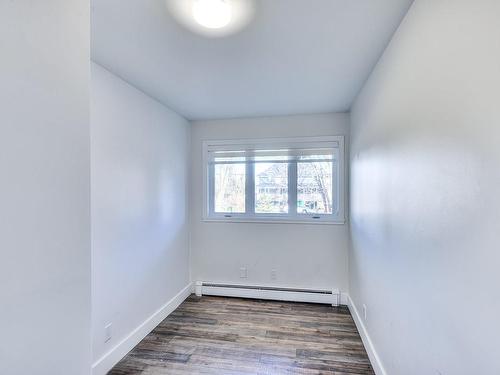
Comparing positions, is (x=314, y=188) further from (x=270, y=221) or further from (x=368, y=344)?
(x=368, y=344)

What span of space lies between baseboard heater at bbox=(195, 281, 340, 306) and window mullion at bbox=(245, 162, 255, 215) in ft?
3.30

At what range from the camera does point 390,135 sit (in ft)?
5.47

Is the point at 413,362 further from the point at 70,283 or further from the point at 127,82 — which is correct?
the point at 127,82

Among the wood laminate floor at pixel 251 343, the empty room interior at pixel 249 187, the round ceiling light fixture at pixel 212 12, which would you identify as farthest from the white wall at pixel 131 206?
the round ceiling light fixture at pixel 212 12

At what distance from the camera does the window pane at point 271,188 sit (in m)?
3.37

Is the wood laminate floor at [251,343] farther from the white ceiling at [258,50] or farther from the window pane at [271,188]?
the white ceiling at [258,50]

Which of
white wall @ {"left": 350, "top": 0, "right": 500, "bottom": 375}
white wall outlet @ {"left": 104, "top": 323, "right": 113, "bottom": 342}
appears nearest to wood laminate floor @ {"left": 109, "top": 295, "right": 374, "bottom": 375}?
white wall outlet @ {"left": 104, "top": 323, "right": 113, "bottom": 342}

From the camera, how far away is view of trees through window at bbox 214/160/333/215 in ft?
10.8

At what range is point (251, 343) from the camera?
7.75ft

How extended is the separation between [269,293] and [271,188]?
1.36m

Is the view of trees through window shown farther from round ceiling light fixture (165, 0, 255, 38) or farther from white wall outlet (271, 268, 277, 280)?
round ceiling light fixture (165, 0, 255, 38)

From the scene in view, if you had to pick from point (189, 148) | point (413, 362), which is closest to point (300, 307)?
point (413, 362)

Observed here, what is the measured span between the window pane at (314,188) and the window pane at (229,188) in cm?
76

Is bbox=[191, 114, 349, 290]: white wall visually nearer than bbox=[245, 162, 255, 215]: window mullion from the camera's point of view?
Yes
